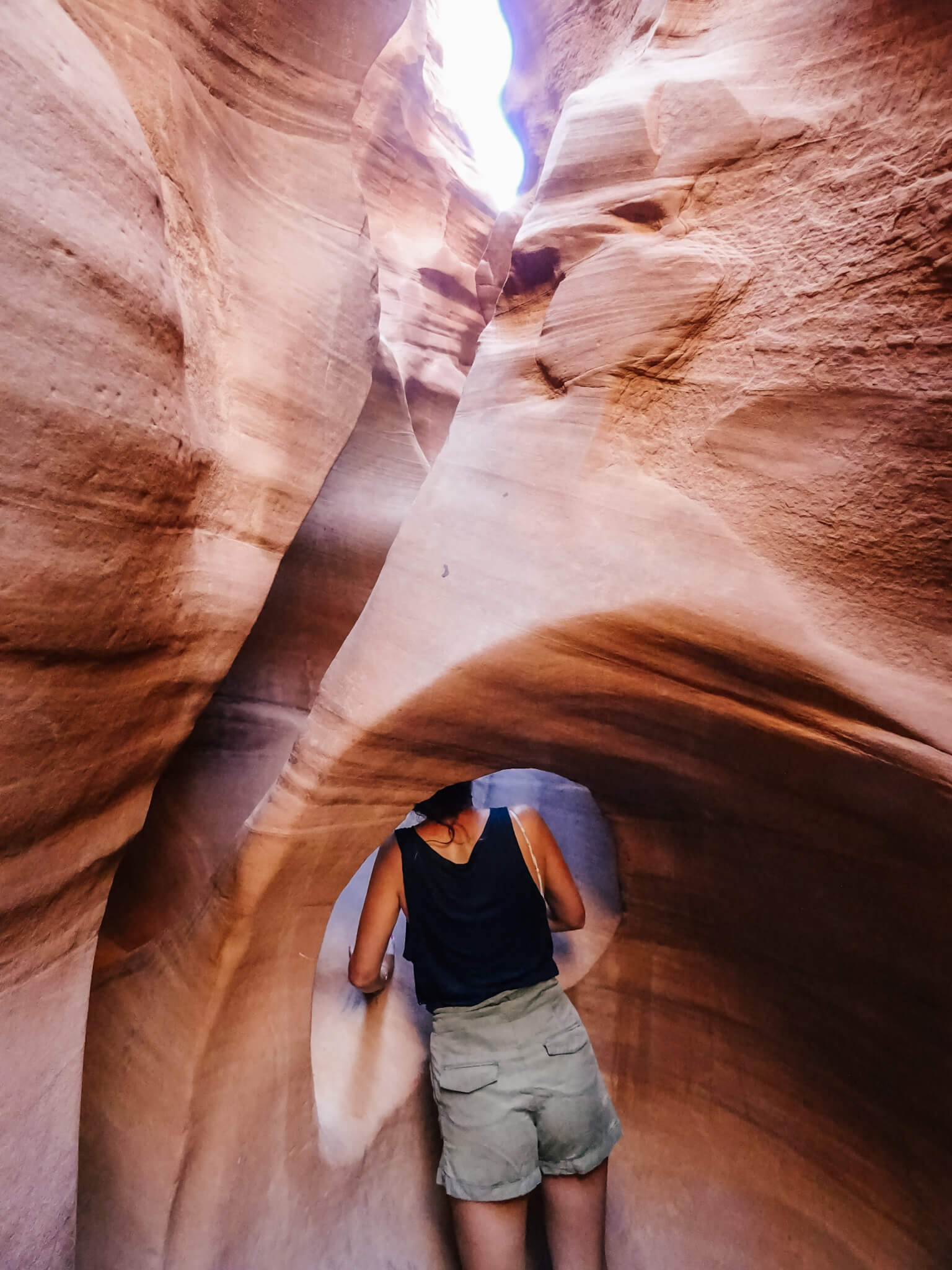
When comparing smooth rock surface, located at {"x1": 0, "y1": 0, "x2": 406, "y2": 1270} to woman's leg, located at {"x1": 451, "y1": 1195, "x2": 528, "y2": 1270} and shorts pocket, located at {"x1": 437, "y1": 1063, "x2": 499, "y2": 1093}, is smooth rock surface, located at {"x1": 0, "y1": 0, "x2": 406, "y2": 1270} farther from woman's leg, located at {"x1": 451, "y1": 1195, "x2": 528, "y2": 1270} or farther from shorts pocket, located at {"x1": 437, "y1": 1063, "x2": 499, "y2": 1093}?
woman's leg, located at {"x1": 451, "y1": 1195, "x2": 528, "y2": 1270}

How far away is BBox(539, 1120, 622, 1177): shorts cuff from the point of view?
2.01m

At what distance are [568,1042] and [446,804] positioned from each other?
0.85 metres

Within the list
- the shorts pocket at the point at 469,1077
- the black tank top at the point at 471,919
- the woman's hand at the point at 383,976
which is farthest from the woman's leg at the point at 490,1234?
the woman's hand at the point at 383,976

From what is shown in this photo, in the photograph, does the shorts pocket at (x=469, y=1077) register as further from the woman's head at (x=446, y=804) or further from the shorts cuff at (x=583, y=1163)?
the woman's head at (x=446, y=804)

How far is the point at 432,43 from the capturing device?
220 inches

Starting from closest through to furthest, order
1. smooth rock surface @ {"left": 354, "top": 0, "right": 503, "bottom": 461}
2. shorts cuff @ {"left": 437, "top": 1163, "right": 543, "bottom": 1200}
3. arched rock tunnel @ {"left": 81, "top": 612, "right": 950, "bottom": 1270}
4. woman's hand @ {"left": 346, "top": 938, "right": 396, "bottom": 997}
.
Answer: arched rock tunnel @ {"left": 81, "top": 612, "right": 950, "bottom": 1270} → shorts cuff @ {"left": 437, "top": 1163, "right": 543, "bottom": 1200} → woman's hand @ {"left": 346, "top": 938, "right": 396, "bottom": 997} → smooth rock surface @ {"left": 354, "top": 0, "right": 503, "bottom": 461}

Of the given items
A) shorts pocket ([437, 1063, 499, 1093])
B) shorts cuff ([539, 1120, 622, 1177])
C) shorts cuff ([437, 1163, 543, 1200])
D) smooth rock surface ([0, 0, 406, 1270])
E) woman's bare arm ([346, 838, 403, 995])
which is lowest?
shorts cuff ([437, 1163, 543, 1200])

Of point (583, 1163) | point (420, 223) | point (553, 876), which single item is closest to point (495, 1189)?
point (583, 1163)

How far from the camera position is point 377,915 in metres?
2.12

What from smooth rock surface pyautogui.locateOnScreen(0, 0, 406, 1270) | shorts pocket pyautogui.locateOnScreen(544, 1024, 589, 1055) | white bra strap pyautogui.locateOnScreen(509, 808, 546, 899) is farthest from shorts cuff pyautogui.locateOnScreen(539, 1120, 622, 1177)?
smooth rock surface pyautogui.locateOnScreen(0, 0, 406, 1270)

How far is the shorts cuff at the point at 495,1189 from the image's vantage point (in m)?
1.95

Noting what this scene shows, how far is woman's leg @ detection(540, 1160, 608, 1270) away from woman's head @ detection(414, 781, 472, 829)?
117 cm

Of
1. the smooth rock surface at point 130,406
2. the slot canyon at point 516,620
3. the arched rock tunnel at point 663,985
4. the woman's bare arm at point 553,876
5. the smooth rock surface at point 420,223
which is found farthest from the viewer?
the smooth rock surface at point 420,223

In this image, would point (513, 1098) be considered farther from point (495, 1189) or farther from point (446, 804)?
point (446, 804)
